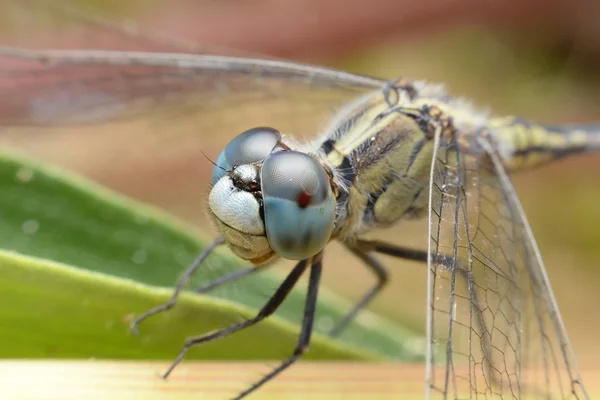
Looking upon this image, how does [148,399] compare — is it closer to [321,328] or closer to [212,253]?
[212,253]

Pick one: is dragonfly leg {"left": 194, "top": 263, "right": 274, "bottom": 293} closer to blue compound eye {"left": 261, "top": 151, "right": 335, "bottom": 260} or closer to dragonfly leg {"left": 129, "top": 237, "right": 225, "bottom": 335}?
dragonfly leg {"left": 129, "top": 237, "right": 225, "bottom": 335}

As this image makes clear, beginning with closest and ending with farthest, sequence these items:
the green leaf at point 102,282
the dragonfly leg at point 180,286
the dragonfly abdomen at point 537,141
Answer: the green leaf at point 102,282
the dragonfly leg at point 180,286
the dragonfly abdomen at point 537,141

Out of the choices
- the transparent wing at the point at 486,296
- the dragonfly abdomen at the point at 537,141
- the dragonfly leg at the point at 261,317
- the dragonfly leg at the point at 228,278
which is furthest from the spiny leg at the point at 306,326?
the dragonfly abdomen at the point at 537,141

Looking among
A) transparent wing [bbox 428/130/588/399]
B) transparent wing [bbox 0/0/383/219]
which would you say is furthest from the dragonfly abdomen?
transparent wing [bbox 0/0/383/219]

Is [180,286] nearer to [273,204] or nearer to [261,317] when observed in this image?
[261,317]

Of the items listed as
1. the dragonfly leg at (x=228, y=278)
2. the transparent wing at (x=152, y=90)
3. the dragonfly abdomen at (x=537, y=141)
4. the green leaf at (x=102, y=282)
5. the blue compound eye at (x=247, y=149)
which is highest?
the dragonfly abdomen at (x=537, y=141)

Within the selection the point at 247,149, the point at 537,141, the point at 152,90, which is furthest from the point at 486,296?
the point at 152,90

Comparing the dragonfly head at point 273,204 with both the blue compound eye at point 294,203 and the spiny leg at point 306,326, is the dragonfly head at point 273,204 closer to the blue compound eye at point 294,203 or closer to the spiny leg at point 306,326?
the blue compound eye at point 294,203
